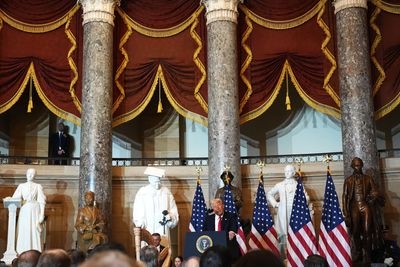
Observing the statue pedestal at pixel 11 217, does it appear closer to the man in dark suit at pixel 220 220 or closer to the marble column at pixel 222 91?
the marble column at pixel 222 91

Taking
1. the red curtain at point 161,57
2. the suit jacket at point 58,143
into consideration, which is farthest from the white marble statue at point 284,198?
the suit jacket at point 58,143

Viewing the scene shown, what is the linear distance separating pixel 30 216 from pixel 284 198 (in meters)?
4.99

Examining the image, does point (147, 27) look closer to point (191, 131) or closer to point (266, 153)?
point (191, 131)

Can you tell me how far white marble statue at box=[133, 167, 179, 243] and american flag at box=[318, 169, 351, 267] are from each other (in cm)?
295

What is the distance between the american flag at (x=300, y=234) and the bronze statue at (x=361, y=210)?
919 mm

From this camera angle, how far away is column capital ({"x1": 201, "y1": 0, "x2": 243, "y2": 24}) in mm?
13688

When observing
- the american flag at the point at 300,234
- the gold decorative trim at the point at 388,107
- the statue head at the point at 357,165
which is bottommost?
the american flag at the point at 300,234

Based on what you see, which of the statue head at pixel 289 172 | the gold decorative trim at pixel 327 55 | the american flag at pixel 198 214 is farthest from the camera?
the gold decorative trim at pixel 327 55

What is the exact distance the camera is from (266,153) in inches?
652

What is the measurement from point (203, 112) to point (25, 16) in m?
4.57

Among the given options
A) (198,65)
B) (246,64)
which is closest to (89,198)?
(198,65)

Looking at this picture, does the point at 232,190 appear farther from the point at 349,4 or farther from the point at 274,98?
the point at 349,4

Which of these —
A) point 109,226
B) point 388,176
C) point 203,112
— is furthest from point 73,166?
point 388,176

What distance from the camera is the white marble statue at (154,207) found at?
12180mm
